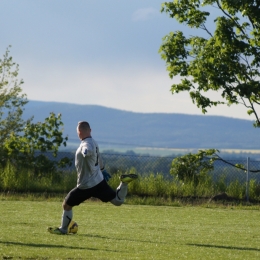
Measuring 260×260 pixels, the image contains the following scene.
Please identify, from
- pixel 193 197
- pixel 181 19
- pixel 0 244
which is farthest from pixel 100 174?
pixel 181 19

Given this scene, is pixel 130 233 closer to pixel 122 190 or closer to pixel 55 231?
pixel 122 190

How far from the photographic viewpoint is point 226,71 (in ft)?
86.4

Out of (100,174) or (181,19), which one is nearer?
(100,174)

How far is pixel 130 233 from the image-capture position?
13.6 m

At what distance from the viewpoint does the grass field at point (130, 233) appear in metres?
10.7

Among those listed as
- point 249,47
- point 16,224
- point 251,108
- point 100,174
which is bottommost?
point 16,224

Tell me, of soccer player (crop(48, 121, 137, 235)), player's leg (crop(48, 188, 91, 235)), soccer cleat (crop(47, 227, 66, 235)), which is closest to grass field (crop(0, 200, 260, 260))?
soccer cleat (crop(47, 227, 66, 235))

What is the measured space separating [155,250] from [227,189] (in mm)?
15363

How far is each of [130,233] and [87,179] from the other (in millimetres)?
1409

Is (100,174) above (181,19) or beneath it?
beneath

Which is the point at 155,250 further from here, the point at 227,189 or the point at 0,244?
the point at 227,189

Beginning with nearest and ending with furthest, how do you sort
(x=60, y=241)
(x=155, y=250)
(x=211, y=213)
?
(x=155, y=250) < (x=60, y=241) < (x=211, y=213)

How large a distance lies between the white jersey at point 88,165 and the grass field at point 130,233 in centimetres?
87

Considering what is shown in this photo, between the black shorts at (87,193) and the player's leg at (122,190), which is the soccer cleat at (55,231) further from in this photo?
the player's leg at (122,190)
